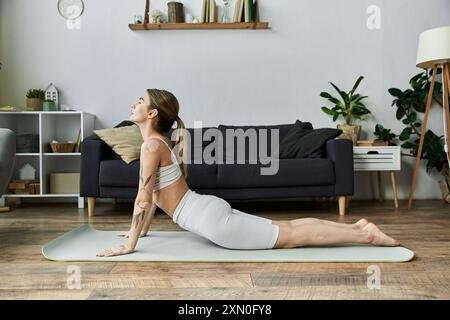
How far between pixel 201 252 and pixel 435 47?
2788mm

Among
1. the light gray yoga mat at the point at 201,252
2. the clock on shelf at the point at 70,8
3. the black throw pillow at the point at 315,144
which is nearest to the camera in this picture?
the light gray yoga mat at the point at 201,252

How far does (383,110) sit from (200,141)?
6.14 ft

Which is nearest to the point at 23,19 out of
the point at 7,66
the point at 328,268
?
the point at 7,66

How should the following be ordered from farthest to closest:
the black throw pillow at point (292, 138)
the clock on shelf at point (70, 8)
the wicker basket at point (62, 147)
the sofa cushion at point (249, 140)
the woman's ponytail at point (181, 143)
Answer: the clock on shelf at point (70, 8) → the wicker basket at point (62, 147) → the sofa cushion at point (249, 140) → the black throw pillow at point (292, 138) → the woman's ponytail at point (181, 143)

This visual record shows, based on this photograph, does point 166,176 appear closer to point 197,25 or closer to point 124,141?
point 124,141

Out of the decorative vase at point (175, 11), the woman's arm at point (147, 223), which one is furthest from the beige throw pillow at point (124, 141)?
the decorative vase at point (175, 11)

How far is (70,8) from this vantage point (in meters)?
4.54

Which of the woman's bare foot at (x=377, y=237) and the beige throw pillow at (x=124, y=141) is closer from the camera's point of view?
the woman's bare foot at (x=377, y=237)

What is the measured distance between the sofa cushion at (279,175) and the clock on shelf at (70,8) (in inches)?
88.4

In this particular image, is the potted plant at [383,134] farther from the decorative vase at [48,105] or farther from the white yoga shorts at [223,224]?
the decorative vase at [48,105]

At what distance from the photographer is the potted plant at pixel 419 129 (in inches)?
171

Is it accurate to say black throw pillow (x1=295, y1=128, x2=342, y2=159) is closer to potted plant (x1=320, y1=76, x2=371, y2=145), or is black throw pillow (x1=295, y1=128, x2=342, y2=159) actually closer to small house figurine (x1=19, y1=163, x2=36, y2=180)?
potted plant (x1=320, y1=76, x2=371, y2=145)
